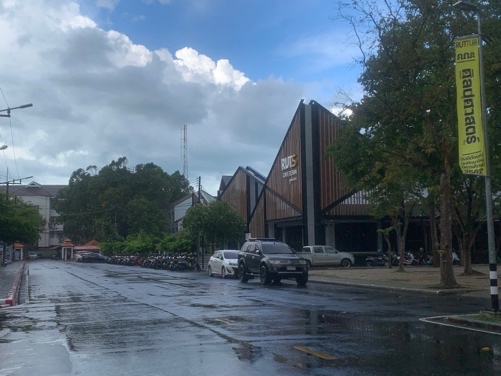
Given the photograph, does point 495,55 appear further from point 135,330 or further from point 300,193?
point 300,193

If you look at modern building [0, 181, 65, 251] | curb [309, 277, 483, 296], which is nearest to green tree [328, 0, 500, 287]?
curb [309, 277, 483, 296]

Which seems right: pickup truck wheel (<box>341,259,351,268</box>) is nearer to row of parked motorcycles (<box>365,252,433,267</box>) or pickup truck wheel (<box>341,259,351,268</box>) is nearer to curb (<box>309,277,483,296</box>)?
row of parked motorcycles (<box>365,252,433,267</box>)

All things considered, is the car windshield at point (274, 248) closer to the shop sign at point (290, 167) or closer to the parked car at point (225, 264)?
the parked car at point (225, 264)

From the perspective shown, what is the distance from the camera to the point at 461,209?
32938 mm

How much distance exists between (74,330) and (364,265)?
38927 mm

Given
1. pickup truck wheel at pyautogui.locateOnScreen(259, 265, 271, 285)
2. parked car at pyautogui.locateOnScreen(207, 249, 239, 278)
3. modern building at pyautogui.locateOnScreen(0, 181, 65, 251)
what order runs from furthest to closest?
1. modern building at pyautogui.locateOnScreen(0, 181, 65, 251)
2. parked car at pyautogui.locateOnScreen(207, 249, 239, 278)
3. pickup truck wheel at pyautogui.locateOnScreen(259, 265, 271, 285)

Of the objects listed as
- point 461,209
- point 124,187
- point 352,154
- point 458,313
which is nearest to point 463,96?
point 458,313

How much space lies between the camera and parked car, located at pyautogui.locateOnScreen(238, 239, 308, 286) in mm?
26672

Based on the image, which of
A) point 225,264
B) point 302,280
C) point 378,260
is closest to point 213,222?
point 225,264

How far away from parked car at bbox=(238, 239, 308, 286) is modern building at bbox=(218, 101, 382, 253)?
52.4 ft

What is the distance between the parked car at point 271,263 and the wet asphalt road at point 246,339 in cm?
698

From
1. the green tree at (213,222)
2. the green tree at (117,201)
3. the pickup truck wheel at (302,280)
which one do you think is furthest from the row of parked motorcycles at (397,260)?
the green tree at (117,201)

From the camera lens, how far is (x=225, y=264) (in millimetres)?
35719

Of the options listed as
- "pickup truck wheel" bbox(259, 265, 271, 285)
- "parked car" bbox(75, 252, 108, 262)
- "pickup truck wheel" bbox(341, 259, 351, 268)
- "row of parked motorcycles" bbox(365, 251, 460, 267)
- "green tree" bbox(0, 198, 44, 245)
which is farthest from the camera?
"parked car" bbox(75, 252, 108, 262)
